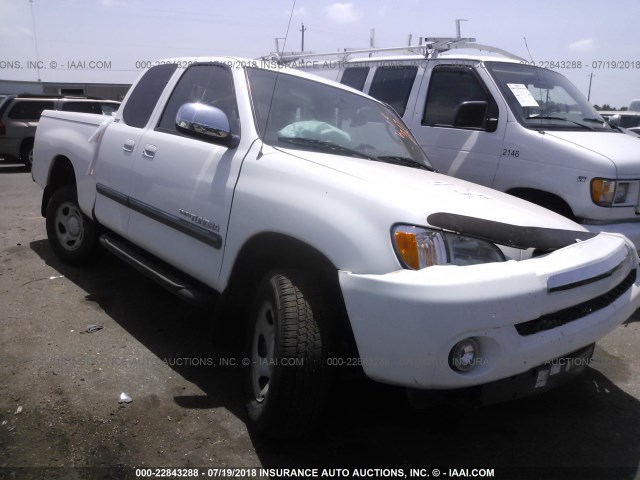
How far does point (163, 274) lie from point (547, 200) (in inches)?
130

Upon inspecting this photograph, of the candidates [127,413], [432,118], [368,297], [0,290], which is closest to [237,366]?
[127,413]

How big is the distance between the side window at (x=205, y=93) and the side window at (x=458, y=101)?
8.33 feet

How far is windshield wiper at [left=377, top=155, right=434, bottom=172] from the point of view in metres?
3.53

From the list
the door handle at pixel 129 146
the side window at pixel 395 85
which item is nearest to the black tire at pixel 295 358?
the door handle at pixel 129 146

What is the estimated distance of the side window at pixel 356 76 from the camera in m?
6.63

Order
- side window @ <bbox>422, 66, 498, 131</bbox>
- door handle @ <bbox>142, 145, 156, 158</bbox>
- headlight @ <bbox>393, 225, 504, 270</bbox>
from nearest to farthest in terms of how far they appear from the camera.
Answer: headlight @ <bbox>393, 225, 504, 270</bbox>, door handle @ <bbox>142, 145, 156, 158</bbox>, side window @ <bbox>422, 66, 498, 131</bbox>

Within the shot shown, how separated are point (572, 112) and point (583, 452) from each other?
148 inches

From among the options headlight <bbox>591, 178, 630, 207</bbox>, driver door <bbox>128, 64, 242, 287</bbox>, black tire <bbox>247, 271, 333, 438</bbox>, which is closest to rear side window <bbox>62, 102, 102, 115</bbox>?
driver door <bbox>128, 64, 242, 287</bbox>

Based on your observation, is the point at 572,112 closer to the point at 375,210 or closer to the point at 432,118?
the point at 432,118

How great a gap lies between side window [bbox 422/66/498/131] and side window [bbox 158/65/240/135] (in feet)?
8.33

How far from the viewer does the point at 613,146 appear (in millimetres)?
4777

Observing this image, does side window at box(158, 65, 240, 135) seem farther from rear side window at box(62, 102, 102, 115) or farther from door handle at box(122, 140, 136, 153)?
rear side window at box(62, 102, 102, 115)

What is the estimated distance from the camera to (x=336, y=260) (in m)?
2.38

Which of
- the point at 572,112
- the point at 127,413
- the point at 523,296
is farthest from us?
the point at 572,112
